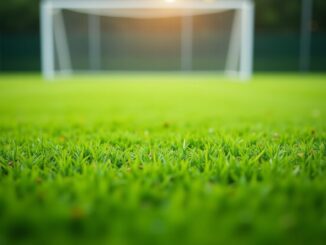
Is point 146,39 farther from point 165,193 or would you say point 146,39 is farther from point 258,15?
point 165,193

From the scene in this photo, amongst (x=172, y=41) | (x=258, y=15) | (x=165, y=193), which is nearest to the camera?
(x=165, y=193)

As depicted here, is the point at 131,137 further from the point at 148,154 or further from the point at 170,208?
the point at 170,208

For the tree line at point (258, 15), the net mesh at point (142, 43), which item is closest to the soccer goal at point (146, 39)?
the net mesh at point (142, 43)

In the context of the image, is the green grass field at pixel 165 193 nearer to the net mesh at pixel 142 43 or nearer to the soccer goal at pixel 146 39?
the soccer goal at pixel 146 39

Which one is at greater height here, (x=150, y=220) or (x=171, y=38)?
(x=171, y=38)

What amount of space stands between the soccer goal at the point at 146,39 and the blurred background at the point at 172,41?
0.04 meters

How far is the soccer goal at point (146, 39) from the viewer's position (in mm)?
14328

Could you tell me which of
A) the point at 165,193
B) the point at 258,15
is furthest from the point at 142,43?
the point at 165,193

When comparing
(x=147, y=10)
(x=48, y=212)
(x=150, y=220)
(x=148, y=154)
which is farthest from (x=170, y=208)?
(x=147, y=10)

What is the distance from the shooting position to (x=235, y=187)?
50.8 inches

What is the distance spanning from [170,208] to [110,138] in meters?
1.30

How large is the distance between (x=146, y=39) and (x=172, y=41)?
1196 millimetres

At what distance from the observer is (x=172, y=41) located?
53.6 feet

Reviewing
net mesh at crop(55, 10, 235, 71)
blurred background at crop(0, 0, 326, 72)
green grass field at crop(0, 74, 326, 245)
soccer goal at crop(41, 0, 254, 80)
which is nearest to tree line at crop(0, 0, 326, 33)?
blurred background at crop(0, 0, 326, 72)
